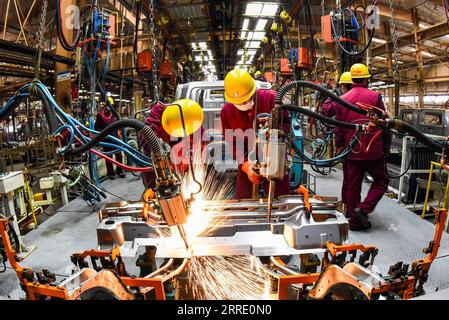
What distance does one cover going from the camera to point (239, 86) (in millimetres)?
3049

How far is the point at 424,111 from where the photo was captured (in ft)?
20.5

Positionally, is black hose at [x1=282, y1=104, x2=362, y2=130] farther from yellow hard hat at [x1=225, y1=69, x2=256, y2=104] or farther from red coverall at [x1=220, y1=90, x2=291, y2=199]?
red coverall at [x1=220, y1=90, x2=291, y2=199]

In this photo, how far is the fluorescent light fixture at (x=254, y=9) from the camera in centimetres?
716

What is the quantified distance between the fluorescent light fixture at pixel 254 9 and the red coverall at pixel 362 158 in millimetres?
4373

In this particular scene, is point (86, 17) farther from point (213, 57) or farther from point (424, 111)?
point (213, 57)

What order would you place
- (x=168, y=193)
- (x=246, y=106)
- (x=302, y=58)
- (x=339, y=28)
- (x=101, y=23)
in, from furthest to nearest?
(x=302, y=58) → (x=339, y=28) → (x=101, y=23) → (x=246, y=106) → (x=168, y=193)

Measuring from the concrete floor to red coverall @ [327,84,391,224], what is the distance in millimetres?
372

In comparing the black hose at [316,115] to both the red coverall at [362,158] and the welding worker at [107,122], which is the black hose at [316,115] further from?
the welding worker at [107,122]

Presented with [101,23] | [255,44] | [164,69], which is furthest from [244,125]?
[255,44]

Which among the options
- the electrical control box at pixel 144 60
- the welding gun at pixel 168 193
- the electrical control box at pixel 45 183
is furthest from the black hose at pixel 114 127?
the electrical control box at pixel 144 60

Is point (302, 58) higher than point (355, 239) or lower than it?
higher

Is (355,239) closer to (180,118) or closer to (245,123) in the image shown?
(245,123)

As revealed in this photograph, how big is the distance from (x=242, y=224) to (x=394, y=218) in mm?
2654

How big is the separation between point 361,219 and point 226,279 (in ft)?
6.47
